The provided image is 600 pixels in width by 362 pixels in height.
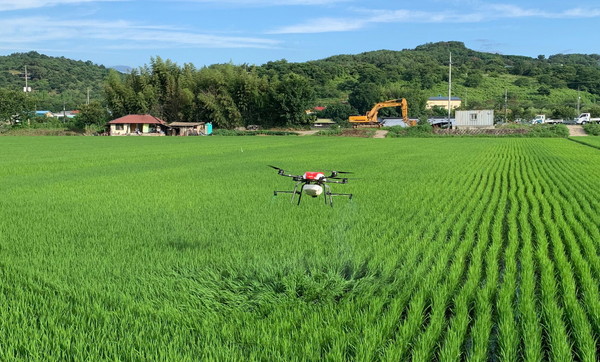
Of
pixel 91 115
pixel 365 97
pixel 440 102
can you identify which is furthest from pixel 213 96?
pixel 440 102

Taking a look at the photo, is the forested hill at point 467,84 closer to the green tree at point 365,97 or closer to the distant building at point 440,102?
the green tree at point 365,97

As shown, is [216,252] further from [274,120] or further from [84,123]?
[84,123]

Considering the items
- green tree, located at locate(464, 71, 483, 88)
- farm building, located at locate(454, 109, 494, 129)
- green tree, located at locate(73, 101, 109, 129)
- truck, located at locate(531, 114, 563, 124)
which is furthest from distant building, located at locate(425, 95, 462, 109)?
green tree, located at locate(73, 101, 109, 129)

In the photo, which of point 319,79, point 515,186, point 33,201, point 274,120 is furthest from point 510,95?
point 33,201

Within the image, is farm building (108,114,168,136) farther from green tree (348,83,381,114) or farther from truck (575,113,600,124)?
truck (575,113,600,124)

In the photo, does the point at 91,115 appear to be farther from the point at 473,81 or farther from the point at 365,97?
the point at 473,81

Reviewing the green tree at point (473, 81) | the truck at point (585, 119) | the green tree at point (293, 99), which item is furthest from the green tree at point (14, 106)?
the green tree at point (473, 81)

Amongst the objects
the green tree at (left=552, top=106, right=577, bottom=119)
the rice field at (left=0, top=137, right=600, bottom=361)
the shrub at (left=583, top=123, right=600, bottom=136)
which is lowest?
the rice field at (left=0, top=137, right=600, bottom=361)
